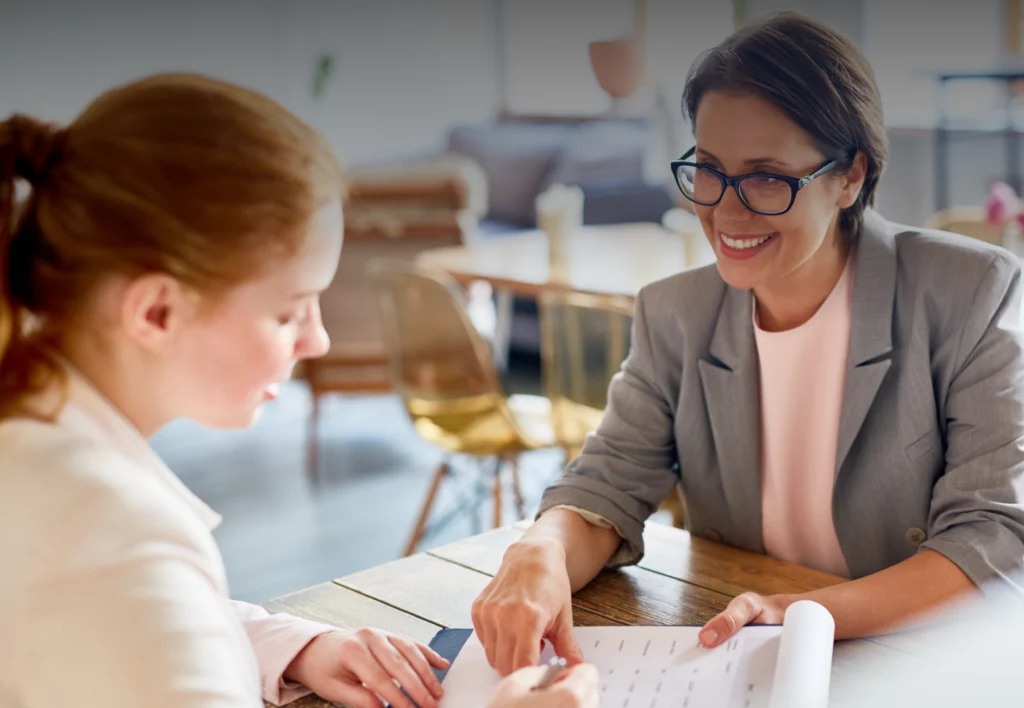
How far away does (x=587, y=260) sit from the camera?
3482 millimetres

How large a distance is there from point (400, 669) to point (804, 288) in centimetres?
75

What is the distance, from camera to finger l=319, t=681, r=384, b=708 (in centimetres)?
97

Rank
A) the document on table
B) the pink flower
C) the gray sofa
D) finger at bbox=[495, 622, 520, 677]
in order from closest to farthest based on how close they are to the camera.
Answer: the document on table < finger at bbox=[495, 622, 520, 677] < the pink flower < the gray sofa

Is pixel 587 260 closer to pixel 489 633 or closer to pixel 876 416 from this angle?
pixel 876 416

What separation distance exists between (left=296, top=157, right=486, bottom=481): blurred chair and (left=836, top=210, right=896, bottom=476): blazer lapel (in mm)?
2872

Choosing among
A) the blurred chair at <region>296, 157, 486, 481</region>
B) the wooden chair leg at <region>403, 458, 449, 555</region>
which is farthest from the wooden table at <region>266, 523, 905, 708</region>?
the blurred chair at <region>296, 157, 486, 481</region>

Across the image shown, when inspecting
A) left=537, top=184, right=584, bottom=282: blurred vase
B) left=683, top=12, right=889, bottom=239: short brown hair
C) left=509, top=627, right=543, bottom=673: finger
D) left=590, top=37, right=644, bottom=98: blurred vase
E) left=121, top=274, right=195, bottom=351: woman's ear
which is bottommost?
left=509, top=627, right=543, bottom=673: finger

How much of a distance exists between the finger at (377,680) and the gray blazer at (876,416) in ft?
1.30

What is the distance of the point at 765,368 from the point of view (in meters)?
1.46

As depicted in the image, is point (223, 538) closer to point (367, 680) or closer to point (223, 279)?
point (367, 680)

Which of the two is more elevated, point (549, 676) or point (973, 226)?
point (973, 226)

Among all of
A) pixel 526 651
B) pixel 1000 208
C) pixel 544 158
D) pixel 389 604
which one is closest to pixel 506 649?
pixel 526 651

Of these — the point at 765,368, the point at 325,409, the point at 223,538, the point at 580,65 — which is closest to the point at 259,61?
the point at 580,65

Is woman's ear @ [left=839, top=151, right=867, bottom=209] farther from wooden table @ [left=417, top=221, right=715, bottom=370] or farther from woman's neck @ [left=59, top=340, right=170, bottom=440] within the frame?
wooden table @ [left=417, top=221, right=715, bottom=370]
